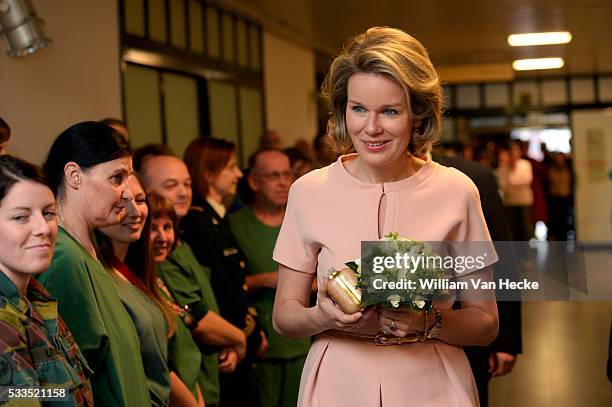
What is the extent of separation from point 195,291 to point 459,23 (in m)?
3.14

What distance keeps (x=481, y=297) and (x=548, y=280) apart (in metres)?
0.43

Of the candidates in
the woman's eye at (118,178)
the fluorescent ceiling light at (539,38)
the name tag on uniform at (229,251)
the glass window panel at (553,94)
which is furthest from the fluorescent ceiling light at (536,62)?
the woman's eye at (118,178)

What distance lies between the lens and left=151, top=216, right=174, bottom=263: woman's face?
3.28 metres

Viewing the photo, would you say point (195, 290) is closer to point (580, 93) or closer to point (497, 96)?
point (580, 93)

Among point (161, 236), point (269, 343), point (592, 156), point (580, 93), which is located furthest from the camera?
point (580, 93)

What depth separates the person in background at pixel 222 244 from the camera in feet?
12.5

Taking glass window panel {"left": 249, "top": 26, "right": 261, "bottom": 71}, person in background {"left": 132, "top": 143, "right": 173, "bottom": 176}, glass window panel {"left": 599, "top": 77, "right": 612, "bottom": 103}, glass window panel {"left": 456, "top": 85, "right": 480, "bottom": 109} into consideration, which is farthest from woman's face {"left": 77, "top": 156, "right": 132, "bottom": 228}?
glass window panel {"left": 456, "top": 85, "right": 480, "bottom": 109}

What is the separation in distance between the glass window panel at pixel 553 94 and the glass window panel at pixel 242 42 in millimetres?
6310

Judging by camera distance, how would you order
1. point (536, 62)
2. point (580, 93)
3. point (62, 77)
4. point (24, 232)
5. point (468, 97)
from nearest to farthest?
1. point (24, 232)
2. point (62, 77)
3. point (536, 62)
4. point (580, 93)
5. point (468, 97)

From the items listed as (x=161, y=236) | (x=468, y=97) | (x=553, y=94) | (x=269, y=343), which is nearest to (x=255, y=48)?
(x=269, y=343)

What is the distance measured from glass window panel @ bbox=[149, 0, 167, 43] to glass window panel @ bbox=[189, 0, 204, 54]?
47 cm

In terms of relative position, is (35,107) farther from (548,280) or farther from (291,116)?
(291,116)

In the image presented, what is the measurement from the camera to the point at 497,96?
13.5 m

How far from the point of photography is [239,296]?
3.87 m
